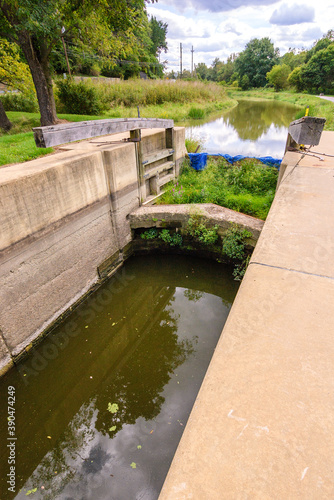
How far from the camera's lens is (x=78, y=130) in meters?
4.24

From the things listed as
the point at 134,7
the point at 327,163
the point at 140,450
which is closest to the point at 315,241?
the point at 140,450

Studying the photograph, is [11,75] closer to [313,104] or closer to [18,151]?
[18,151]

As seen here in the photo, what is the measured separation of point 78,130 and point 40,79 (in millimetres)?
5501

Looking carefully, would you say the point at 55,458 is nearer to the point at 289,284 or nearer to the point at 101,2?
the point at 289,284

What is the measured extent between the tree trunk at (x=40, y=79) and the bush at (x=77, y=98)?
334cm

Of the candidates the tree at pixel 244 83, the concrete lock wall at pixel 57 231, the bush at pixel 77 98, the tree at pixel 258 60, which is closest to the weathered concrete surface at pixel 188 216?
the concrete lock wall at pixel 57 231

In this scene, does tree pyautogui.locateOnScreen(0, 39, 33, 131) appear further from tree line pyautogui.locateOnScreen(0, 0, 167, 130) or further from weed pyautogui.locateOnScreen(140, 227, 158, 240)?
weed pyautogui.locateOnScreen(140, 227, 158, 240)

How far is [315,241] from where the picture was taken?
9.39 ft

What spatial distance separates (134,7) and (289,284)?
29.2 feet

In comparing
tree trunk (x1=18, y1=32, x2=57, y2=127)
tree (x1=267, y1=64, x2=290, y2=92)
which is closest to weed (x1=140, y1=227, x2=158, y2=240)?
tree trunk (x1=18, y1=32, x2=57, y2=127)

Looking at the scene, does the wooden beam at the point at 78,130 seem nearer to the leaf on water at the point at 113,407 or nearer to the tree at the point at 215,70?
the leaf on water at the point at 113,407

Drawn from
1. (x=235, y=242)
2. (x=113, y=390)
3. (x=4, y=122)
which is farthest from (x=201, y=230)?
(x=4, y=122)

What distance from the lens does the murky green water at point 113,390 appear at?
9.27ft

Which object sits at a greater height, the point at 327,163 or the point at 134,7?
the point at 134,7
